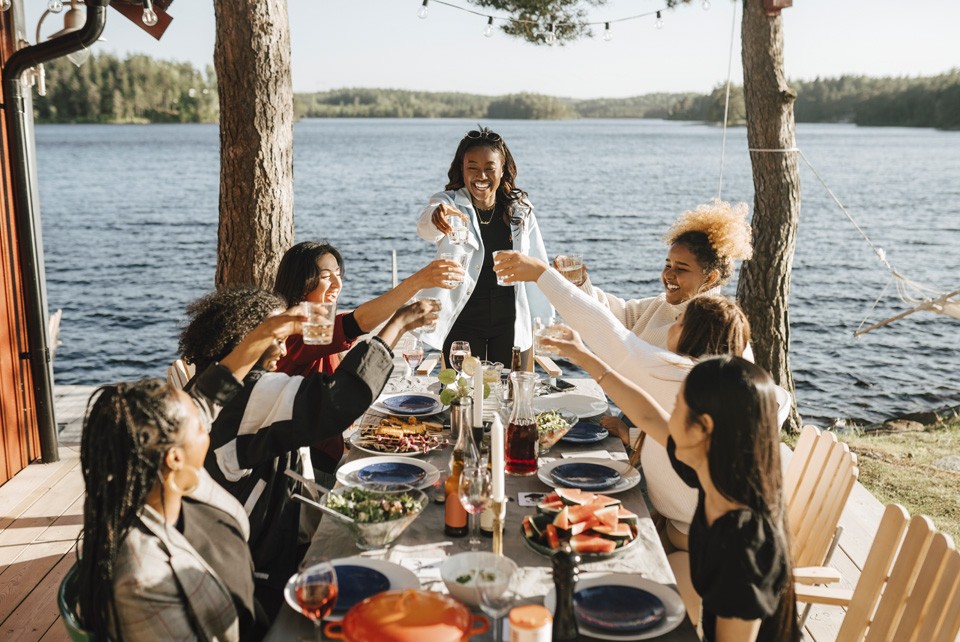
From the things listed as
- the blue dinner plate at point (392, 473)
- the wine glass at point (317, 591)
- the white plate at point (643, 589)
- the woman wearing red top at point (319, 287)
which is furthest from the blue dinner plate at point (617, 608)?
the woman wearing red top at point (319, 287)

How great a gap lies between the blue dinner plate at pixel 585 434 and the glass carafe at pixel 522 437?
0.97ft

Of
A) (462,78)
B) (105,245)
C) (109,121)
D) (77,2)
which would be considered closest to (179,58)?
(109,121)

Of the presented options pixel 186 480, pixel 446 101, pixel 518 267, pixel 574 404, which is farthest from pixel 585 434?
pixel 446 101

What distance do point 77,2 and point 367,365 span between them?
3.09 meters

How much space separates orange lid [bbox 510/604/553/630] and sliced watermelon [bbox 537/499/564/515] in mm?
527

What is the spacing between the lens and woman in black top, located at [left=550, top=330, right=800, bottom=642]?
1547 mm

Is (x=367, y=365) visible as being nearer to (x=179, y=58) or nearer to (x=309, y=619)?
(x=309, y=619)

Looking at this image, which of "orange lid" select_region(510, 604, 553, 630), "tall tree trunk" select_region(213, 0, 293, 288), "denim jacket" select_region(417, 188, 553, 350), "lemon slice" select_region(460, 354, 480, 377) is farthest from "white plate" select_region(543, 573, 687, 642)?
"tall tree trunk" select_region(213, 0, 293, 288)

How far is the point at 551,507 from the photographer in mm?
2061

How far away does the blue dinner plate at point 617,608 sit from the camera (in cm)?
161

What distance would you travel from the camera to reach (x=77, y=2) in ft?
13.2

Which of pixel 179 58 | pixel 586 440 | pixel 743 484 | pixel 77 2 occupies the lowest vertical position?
pixel 586 440

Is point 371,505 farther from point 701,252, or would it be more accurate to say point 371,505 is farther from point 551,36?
point 551,36

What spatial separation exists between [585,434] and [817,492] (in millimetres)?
715
